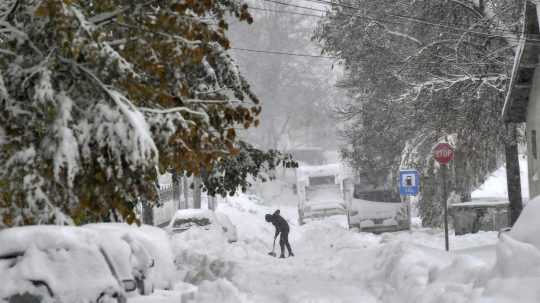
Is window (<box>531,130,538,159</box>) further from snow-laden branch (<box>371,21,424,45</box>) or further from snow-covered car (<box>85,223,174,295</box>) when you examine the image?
snow-covered car (<box>85,223,174,295</box>)

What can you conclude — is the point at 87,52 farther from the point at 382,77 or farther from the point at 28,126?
the point at 382,77

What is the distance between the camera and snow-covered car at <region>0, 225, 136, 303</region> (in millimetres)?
6570

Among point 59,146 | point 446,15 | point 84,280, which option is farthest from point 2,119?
point 446,15

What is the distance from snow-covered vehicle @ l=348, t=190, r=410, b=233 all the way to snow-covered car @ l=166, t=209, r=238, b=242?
7.38m

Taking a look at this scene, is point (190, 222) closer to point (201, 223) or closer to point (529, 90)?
point (201, 223)

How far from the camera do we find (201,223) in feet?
90.6

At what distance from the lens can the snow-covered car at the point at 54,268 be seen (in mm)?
6570

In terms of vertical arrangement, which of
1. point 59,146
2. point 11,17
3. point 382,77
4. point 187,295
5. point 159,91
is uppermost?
point 382,77

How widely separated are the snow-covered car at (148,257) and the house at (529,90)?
13.5 metres

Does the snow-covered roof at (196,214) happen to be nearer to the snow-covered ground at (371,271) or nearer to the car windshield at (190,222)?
→ the car windshield at (190,222)

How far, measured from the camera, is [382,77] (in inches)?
1167

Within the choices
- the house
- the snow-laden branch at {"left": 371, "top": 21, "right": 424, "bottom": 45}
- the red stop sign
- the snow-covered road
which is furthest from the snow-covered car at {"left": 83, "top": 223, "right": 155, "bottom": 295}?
the snow-laden branch at {"left": 371, "top": 21, "right": 424, "bottom": 45}

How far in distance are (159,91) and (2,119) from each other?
6.10 ft

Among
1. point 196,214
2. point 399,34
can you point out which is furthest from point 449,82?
point 196,214
